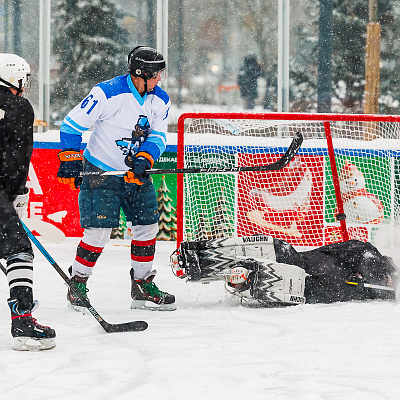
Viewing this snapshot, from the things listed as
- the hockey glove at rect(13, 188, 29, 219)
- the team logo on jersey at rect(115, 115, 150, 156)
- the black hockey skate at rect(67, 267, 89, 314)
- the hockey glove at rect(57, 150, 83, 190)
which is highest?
the team logo on jersey at rect(115, 115, 150, 156)

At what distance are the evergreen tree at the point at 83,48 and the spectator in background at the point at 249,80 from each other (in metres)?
1.15

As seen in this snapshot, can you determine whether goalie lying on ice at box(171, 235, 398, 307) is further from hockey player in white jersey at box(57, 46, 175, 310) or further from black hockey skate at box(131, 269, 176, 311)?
hockey player in white jersey at box(57, 46, 175, 310)

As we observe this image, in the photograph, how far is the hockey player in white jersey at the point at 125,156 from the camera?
13.4 feet

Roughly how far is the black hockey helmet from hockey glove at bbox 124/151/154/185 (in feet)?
1.46

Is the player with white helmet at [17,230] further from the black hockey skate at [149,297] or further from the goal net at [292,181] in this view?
the goal net at [292,181]

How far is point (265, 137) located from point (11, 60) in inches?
121

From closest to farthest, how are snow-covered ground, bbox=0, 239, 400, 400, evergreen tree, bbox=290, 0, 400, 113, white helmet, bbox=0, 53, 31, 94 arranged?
1. snow-covered ground, bbox=0, 239, 400, 400
2. white helmet, bbox=0, 53, 31, 94
3. evergreen tree, bbox=290, 0, 400, 113

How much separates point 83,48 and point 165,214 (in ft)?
6.31

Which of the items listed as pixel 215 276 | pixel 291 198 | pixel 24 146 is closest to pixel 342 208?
pixel 291 198

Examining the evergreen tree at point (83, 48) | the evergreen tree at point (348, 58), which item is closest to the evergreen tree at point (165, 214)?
the evergreen tree at point (83, 48)

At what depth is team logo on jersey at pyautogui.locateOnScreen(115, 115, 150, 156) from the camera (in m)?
4.21

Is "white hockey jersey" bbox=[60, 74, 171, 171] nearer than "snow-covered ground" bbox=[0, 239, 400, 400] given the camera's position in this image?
No

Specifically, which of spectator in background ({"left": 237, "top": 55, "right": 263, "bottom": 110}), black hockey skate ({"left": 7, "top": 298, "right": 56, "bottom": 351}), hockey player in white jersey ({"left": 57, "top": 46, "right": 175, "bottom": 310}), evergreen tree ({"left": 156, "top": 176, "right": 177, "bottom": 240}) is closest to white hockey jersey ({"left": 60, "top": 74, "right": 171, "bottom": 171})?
hockey player in white jersey ({"left": 57, "top": 46, "right": 175, "bottom": 310})

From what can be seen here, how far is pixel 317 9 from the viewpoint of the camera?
7020mm
